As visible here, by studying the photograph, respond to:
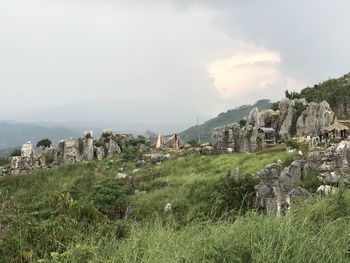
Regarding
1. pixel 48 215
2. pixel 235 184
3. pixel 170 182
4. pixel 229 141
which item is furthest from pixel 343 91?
pixel 48 215

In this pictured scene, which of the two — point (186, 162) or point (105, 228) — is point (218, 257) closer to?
point (105, 228)

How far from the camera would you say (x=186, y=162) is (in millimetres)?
35594

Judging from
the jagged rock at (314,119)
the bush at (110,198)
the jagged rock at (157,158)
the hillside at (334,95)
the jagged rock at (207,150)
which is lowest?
the bush at (110,198)

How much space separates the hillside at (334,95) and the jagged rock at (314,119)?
8988 mm

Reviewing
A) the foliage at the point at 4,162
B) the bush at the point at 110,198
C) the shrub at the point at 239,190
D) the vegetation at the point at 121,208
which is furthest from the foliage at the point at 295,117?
the foliage at the point at 4,162

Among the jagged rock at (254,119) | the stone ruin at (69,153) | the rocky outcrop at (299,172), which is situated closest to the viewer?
the rocky outcrop at (299,172)

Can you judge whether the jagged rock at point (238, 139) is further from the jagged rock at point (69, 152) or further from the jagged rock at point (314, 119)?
the jagged rock at point (69, 152)

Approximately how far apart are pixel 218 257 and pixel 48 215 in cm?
535

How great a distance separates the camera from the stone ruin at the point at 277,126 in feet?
136

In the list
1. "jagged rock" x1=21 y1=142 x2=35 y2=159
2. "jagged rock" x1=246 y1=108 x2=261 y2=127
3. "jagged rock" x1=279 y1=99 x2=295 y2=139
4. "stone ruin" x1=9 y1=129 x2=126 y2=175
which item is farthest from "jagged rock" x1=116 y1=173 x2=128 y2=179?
"jagged rock" x1=246 y1=108 x2=261 y2=127

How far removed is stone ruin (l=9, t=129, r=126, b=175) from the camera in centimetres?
4534

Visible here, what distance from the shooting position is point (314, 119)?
44.2 meters

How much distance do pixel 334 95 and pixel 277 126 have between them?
1228 centimetres

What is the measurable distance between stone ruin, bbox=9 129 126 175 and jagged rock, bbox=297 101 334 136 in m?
17.6
